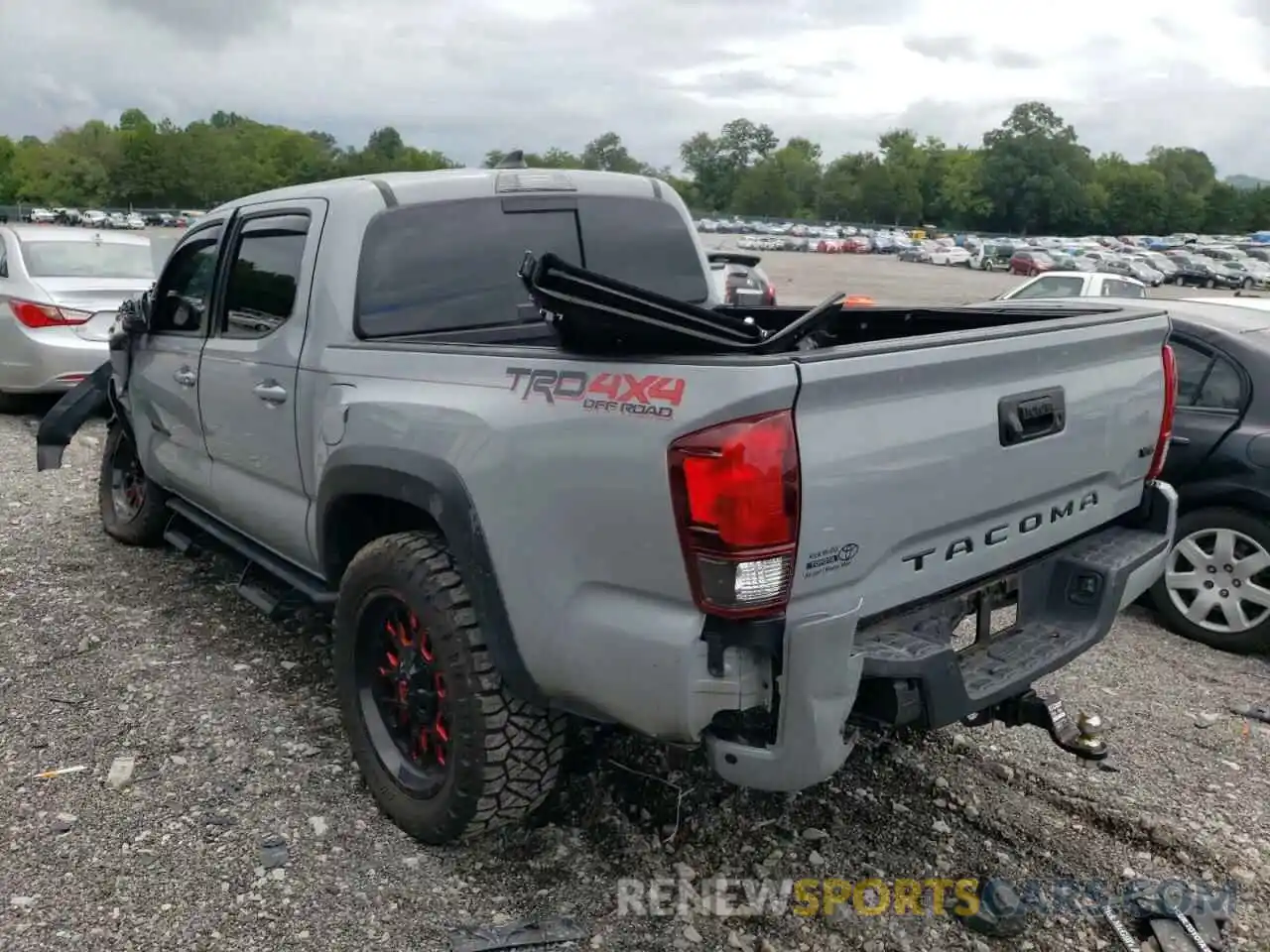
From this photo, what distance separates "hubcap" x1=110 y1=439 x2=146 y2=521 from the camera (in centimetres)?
582

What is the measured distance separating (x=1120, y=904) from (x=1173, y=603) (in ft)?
8.24

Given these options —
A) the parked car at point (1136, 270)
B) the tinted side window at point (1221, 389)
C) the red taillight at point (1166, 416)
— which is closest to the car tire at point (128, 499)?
the red taillight at point (1166, 416)

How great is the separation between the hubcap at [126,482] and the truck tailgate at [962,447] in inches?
179

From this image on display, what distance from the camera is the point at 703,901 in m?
2.98

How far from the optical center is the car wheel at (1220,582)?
4938 mm

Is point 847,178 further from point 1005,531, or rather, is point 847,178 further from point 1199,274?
point 1005,531

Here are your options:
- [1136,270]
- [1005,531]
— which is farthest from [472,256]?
[1136,270]

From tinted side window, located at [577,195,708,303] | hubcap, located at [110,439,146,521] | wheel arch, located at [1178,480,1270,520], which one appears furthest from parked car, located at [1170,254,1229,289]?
hubcap, located at [110,439,146,521]

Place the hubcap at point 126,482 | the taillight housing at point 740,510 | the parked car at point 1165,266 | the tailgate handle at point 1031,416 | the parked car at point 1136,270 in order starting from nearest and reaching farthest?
the taillight housing at point 740,510
the tailgate handle at point 1031,416
the hubcap at point 126,482
the parked car at point 1136,270
the parked car at point 1165,266

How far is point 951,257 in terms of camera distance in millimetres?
68688

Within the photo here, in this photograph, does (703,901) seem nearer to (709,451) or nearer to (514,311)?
(709,451)

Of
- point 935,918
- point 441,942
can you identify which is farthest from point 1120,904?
point 441,942

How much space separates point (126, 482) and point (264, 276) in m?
2.56

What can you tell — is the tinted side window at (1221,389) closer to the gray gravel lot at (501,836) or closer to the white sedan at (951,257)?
the gray gravel lot at (501,836)
